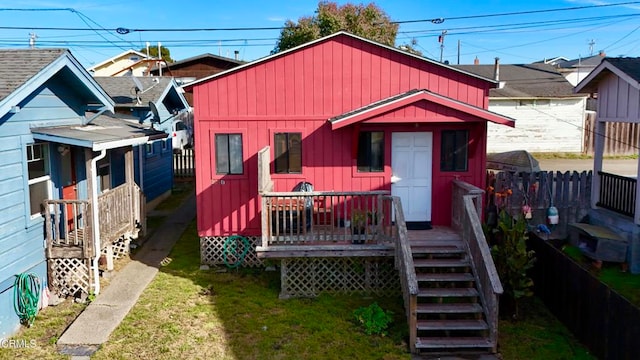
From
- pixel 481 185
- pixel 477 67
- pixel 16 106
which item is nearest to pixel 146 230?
pixel 16 106

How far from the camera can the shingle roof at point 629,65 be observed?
10.1 metres

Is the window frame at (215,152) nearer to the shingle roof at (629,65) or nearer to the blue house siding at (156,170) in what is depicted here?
the blue house siding at (156,170)

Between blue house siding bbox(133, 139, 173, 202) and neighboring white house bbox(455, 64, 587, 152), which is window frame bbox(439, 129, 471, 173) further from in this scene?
neighboring white house bbox(455, 64, 587, 152)

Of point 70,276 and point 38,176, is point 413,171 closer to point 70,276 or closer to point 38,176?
point 70,276

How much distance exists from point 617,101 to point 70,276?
11689mm

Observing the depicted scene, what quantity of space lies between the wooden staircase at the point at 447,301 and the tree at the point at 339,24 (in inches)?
1044

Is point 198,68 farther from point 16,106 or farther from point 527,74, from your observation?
point 16,106

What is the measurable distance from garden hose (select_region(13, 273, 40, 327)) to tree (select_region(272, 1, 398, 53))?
27829 mm

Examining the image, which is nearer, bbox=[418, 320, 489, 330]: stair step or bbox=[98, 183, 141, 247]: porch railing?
bbox=[418, 320, 489, 330]: stair step

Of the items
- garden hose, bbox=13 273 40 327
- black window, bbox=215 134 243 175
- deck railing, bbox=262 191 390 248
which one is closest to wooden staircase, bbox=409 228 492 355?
deck railing, bbox=262 191 390 248

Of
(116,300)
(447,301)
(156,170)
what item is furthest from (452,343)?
(156,170)

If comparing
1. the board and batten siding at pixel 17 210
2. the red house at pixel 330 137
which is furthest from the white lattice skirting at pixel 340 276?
the board and batten siding at pixel 17 210

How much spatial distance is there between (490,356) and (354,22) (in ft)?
97.8

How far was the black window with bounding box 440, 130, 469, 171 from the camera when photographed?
10.6 meters
